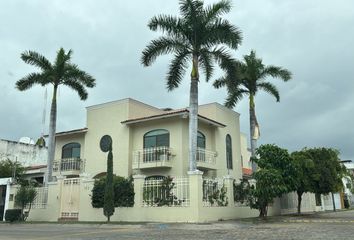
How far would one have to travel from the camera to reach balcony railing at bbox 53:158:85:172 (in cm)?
3266

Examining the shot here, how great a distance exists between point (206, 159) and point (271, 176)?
7.45 metres

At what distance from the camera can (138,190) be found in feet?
75.5

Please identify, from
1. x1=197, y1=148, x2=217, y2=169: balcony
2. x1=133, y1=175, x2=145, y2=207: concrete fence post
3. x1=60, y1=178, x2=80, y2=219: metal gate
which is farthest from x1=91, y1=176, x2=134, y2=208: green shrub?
x1=197, y1=148, x2=217, y2=169: balcony

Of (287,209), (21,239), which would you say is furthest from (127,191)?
(287,209)

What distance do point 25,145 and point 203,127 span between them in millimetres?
26358

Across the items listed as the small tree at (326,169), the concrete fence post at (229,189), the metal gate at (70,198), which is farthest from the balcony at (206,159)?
the metal gate at (70,198)

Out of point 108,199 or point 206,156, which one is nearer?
point 108,199

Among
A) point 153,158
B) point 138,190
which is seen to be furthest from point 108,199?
point 153,158

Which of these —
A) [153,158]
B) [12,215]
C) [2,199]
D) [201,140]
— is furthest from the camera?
[201,140]

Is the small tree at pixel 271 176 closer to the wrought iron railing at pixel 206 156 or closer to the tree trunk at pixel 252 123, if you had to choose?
the wrought iron railing at pixel 206 156

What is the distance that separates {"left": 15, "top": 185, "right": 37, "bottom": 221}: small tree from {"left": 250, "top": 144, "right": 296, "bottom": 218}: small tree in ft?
46.0

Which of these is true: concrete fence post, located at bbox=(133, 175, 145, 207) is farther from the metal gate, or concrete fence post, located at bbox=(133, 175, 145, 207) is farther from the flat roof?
the flat roof

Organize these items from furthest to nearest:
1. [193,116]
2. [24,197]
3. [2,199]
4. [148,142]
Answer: [148,142] → [2,199] → [24,197] → [193,116]

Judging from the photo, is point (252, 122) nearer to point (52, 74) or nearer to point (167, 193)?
point (167, 193)
